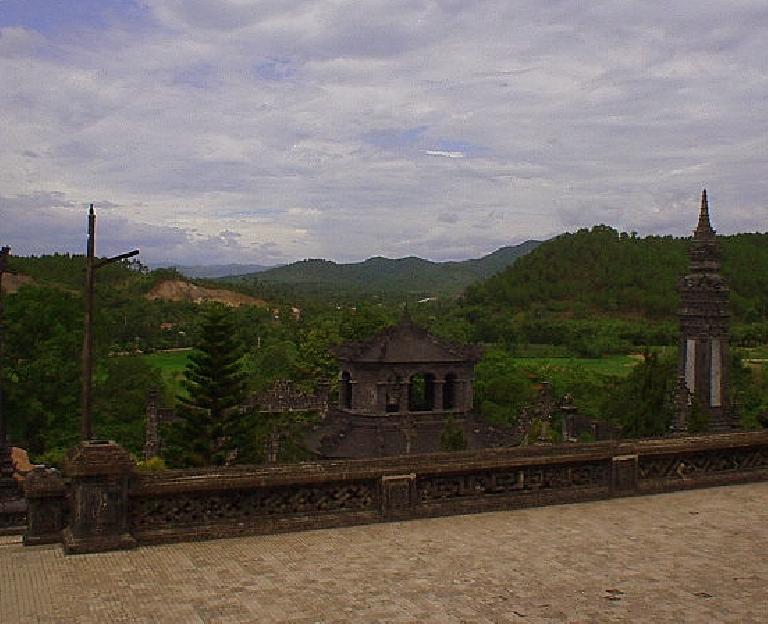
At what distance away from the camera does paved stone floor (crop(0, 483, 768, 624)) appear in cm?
716

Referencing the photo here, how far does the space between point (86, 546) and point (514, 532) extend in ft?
15.2

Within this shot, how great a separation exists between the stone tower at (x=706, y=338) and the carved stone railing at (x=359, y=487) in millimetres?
18842

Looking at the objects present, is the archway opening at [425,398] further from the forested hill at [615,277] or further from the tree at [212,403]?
the forested hill at [615,277]

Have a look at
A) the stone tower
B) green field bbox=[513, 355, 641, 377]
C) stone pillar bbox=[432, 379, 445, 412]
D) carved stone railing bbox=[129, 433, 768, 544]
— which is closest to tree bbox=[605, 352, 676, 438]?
the stone tower

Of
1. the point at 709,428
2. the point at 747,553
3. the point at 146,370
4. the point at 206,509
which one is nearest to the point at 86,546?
the point at 206,509

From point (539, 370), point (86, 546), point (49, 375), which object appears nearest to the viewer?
point (86, 546)

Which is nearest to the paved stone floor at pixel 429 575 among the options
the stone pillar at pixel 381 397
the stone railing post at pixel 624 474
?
the stone railing post at pixel 624 474

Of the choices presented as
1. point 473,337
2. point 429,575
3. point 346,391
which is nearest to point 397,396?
point 346,391

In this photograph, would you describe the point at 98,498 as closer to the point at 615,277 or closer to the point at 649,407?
the point at 649,407

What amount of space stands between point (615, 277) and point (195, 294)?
6216cm

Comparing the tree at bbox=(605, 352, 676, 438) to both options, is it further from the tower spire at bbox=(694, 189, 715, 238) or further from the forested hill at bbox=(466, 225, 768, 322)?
the forested hill at bbox=(466, 225, 768, 322)

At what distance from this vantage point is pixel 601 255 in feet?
397

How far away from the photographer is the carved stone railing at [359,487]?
9.04 m

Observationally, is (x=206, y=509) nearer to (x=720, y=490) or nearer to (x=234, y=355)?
(x=720, y=490)
